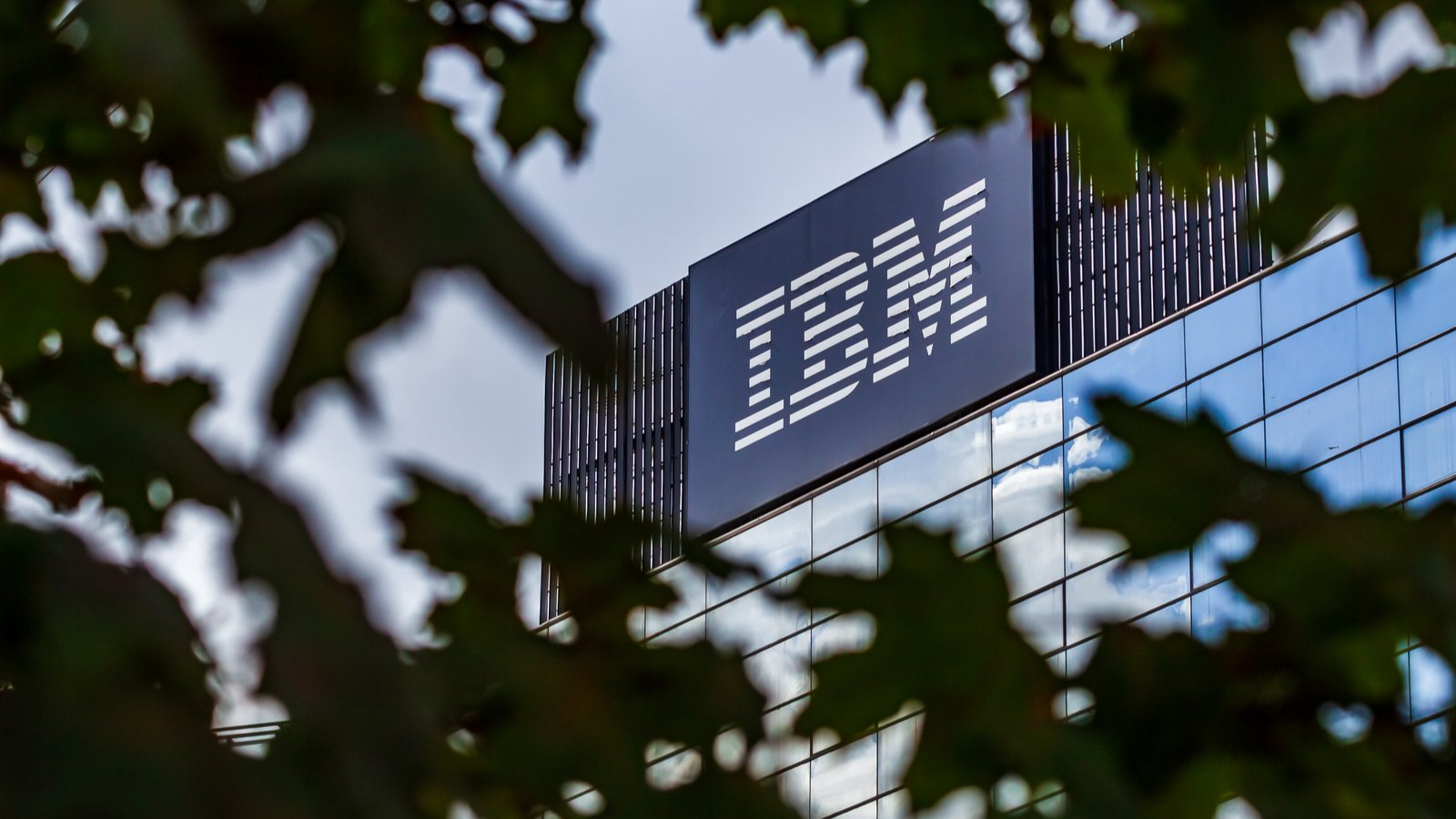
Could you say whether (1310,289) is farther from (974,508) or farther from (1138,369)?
(974,508)

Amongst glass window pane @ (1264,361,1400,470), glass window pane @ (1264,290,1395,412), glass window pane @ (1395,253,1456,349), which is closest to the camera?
glass window pane @ (1395,253,1456,349)

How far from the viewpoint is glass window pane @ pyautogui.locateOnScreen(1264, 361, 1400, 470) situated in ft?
80.6

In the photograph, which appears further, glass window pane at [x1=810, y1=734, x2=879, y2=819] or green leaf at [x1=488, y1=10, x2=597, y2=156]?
glass window pane at [x1=810, y1=734, x2=879, y2=819]

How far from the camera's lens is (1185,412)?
21.0 m

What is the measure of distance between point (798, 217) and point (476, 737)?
3103 centimetres

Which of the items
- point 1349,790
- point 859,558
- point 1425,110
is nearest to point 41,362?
point 1349,790

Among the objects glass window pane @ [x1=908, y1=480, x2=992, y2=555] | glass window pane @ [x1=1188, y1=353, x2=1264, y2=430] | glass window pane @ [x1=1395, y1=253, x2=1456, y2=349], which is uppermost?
glass window pane @ [x1=1395, y1=253, x2=1456, y2=349]

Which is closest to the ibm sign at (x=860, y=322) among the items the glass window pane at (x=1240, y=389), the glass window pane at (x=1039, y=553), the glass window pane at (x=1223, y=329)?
the glass window pane at (x=1039, y=553)

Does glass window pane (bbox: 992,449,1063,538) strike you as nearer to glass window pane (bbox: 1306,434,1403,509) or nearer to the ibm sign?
the ibm sign

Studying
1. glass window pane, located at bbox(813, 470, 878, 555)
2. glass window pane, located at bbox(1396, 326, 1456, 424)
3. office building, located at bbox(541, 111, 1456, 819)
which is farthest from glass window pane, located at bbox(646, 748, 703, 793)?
glass window pane, located at bbox(813, 470, 878, 555)

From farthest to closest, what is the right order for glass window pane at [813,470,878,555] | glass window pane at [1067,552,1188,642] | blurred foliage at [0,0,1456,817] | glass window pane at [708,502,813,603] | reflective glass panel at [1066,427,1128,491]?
1. glass window pane at [708,502,813,603]
2. glass window pane at [813,470,878,555]
3. reflective glass panel at [1066,427,1128,491]
4. glass window pane at [1067,552,1188,642]
5. blurred foliage at [0,0,1456,817]

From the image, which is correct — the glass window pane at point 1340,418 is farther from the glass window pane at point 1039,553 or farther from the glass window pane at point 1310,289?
the glass window pane at point 1039,553

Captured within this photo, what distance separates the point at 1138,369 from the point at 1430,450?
5032mm

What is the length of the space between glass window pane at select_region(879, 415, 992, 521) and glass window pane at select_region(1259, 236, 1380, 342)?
4985 millimetres
